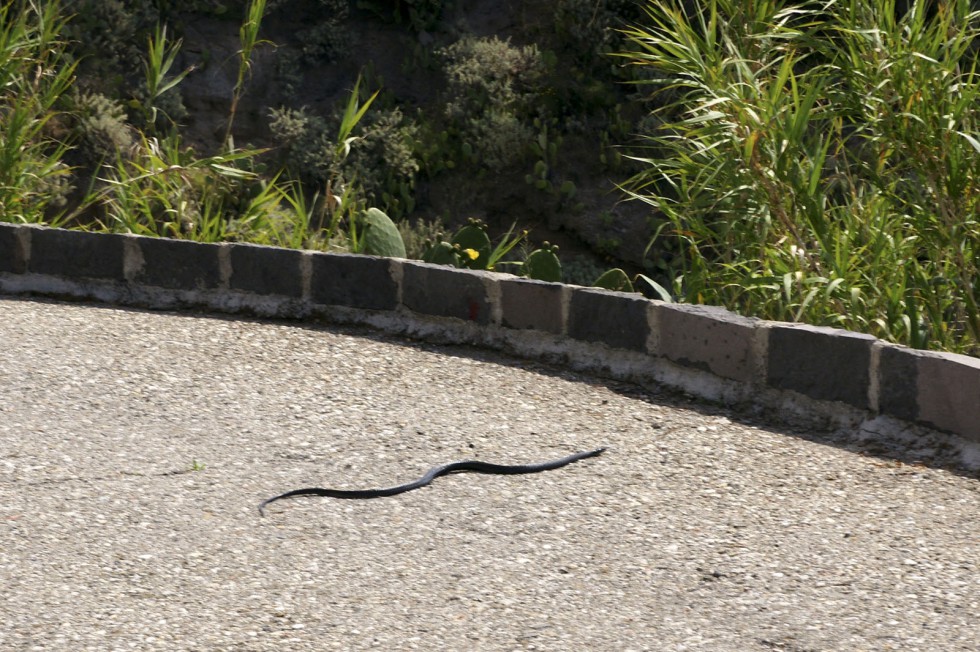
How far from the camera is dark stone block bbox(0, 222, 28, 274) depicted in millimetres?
5602

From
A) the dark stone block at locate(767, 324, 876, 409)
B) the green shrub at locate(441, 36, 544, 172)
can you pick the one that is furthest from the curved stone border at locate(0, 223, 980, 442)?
the green shrub at locate(441, 36, 544, 172)

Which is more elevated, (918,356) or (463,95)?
(463,95)

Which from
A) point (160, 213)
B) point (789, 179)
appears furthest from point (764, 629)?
point (160, 213)

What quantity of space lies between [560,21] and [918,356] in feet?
36.2

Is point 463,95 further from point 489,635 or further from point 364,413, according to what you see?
point 489,635

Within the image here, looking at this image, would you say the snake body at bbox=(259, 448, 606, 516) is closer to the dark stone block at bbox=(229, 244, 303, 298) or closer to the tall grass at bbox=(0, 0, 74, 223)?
the dark stone block at bbox=(229, 244, 303, 298)

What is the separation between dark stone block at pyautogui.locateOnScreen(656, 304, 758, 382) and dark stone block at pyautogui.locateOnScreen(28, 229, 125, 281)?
8.12 feet

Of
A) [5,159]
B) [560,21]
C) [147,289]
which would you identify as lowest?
[147,289]

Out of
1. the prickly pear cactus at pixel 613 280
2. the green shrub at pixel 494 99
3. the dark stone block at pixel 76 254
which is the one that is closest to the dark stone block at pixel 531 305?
the prickly pear cactus at pixel 613 280

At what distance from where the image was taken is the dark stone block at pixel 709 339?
4.12 m

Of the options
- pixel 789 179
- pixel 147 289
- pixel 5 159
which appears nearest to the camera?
pixel 789 179

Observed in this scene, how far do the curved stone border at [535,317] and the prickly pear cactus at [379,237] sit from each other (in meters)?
0.50

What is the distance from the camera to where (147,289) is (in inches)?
215

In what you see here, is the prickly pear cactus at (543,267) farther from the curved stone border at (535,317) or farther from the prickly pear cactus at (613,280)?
the curved stone border at (535,317)
